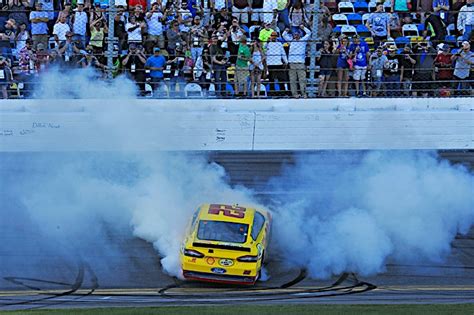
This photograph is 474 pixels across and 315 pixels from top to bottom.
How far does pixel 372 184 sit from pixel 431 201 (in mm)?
989

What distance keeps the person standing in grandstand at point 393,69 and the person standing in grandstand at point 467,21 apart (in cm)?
134

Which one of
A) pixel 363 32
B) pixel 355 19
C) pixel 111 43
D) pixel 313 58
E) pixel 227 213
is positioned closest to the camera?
pixel 227 213

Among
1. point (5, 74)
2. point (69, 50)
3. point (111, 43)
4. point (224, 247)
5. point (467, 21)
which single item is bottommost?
point (224, 247)

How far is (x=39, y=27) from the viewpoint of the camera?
17422 mm

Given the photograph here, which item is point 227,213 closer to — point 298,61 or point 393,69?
point 298,61

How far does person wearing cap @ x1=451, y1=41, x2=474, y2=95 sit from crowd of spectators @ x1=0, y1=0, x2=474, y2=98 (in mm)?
18

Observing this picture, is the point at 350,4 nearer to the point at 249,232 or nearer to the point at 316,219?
the point at 316,219

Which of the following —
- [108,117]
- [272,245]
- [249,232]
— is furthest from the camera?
[108,117]

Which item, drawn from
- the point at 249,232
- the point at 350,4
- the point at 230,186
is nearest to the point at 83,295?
the point at 249,232

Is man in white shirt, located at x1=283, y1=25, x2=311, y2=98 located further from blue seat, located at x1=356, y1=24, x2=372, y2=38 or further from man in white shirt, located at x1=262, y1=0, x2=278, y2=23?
blue seat, located at x1=356, y1=24, x2=372, y2=38

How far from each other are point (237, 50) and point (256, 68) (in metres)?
0.51

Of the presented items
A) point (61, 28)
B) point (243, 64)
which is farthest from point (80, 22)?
point (243, 64)

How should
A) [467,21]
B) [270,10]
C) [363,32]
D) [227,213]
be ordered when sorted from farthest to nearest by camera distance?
[363,32]
[270,10]
[467,21]
[227,213]

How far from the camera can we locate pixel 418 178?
51.1 feet
